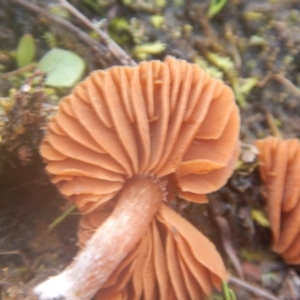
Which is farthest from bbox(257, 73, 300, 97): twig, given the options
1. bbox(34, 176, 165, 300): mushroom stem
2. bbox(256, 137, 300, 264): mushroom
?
bbox(34, 176, 165, 300): mushroom stem

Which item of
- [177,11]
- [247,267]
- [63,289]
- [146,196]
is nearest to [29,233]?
[63,289]

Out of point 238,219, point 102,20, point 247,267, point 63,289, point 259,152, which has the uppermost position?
point 102,20

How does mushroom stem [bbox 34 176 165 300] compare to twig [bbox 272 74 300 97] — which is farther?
twig [bbox 272 74 300 97]

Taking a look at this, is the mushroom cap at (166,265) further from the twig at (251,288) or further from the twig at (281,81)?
the twig at (281,81)

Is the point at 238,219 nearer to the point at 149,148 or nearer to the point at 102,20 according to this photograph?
the point at 149,148

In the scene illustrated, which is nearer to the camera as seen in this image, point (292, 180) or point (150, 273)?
point (150, 273)

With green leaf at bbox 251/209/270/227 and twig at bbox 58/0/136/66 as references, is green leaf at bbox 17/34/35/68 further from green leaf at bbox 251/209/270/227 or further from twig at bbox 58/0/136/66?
green leaf at bbox 251/209/270/227

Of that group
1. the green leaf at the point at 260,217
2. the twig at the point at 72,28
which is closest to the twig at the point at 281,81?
the green leaf at the point at 260,217
